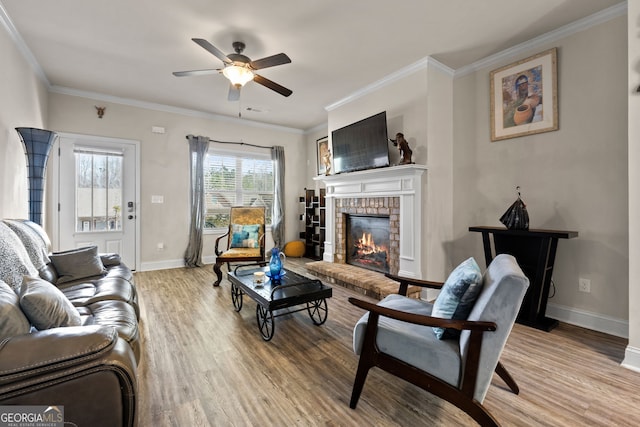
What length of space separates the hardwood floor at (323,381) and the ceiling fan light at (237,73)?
239 cm

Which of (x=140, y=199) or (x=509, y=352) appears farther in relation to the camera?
(x=140, y=199)

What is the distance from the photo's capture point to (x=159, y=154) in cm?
495

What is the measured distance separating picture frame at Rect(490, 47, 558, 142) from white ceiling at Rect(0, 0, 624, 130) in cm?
28

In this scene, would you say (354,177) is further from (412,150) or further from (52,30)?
(52,30)

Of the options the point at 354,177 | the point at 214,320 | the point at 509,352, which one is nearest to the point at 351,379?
the point at 509,352

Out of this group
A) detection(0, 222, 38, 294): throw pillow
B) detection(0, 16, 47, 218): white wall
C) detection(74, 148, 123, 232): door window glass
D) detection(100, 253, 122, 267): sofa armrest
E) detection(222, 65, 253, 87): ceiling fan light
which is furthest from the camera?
detection(74, 148, 123, 232): door window glass

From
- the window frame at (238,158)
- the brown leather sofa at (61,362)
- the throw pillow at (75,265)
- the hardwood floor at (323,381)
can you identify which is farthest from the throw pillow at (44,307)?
the window frame at (238,158)

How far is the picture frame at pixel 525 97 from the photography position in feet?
9.42

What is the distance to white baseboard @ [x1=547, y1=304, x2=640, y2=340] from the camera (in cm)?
248

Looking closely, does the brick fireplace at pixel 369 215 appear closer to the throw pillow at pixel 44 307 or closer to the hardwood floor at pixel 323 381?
the hardwood floor at pixel 323 381

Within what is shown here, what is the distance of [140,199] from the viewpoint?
15.7 feet

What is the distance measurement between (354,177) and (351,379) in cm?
285

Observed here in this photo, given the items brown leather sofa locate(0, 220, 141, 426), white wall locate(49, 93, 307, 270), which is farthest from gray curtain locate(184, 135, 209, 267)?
brown leather sofa locate(0, 220, 141, 426)

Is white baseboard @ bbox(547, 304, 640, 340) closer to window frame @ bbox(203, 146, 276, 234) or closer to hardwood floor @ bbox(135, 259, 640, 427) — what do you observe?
hardwood floor @ bbox(135, 259, 640, 427)
